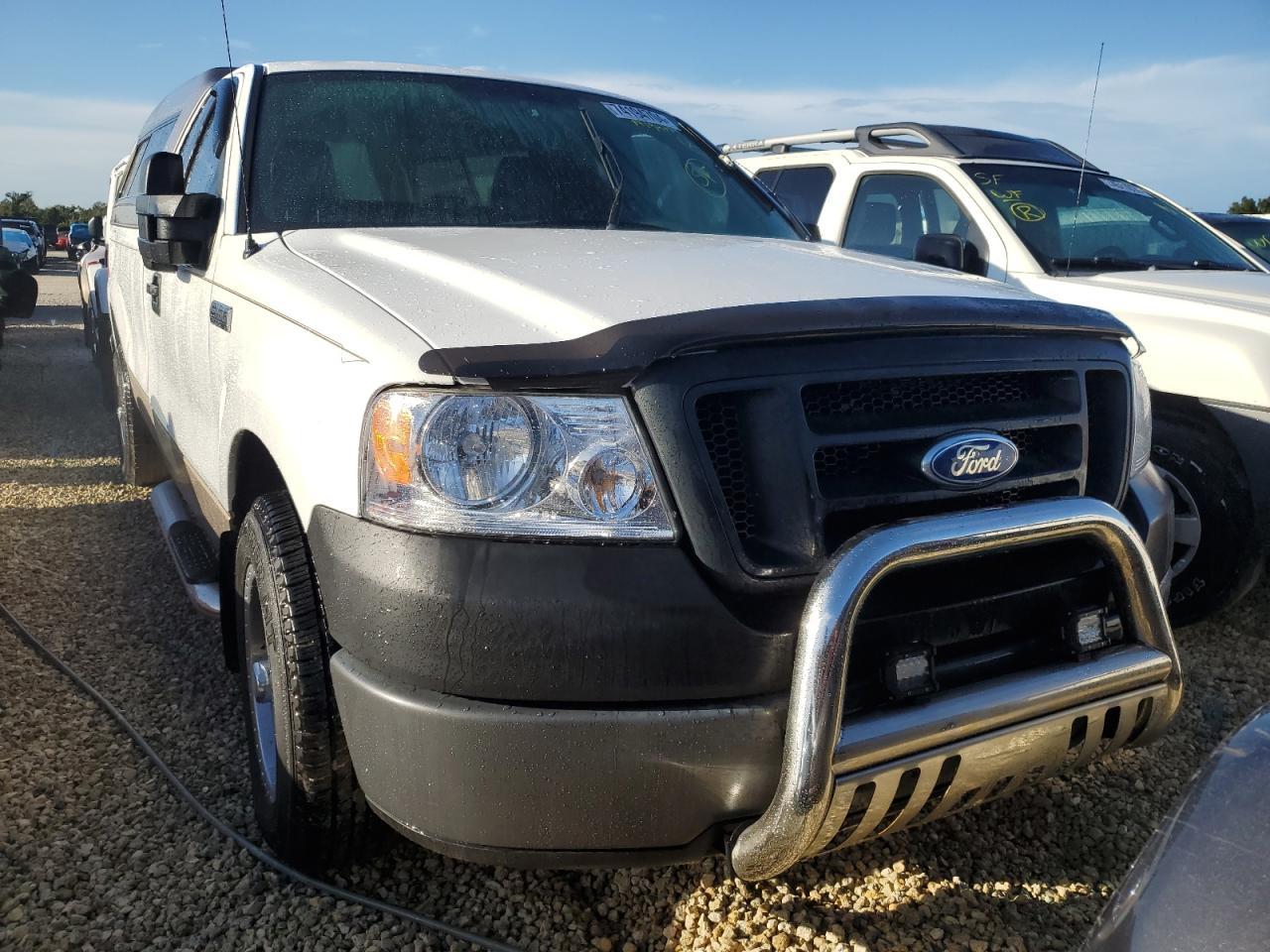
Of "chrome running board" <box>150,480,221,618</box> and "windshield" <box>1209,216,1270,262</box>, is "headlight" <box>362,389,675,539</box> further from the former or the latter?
"windshield" <box>1209,216,1270,262</box>

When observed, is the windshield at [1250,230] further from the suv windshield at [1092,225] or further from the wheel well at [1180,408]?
the wheel well at [1180,408]

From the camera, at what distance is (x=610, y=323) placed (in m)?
1.81

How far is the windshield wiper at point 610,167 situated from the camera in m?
3.13

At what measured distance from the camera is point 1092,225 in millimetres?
5031

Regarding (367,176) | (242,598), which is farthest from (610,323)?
(367,176)

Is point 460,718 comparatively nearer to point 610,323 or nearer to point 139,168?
point 610,323

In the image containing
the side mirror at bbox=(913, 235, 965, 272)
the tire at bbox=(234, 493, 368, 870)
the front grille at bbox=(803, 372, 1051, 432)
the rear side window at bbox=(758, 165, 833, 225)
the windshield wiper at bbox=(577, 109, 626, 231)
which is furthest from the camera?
the rear side window at bbox=(758, 165, 833, 225)

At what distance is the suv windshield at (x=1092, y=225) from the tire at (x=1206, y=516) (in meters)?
1.11

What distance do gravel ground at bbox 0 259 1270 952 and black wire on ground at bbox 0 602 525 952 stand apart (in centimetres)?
3

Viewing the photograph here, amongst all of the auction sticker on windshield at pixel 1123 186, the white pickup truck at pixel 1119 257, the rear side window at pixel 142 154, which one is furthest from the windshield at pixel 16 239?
the auction sticker on windshield at pixel 1123 186

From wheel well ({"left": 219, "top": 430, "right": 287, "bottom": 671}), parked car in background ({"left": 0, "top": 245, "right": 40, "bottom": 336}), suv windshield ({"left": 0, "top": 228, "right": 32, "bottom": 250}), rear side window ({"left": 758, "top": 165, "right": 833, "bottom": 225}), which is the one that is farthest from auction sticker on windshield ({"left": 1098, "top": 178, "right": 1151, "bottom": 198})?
suv windshield ({"left": 0, "top": 228, "right": 32, "bottom": 250})

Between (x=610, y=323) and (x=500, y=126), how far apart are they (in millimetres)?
1701

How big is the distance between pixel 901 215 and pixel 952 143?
0.43 meters

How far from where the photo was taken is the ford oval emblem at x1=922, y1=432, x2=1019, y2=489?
1.87m
